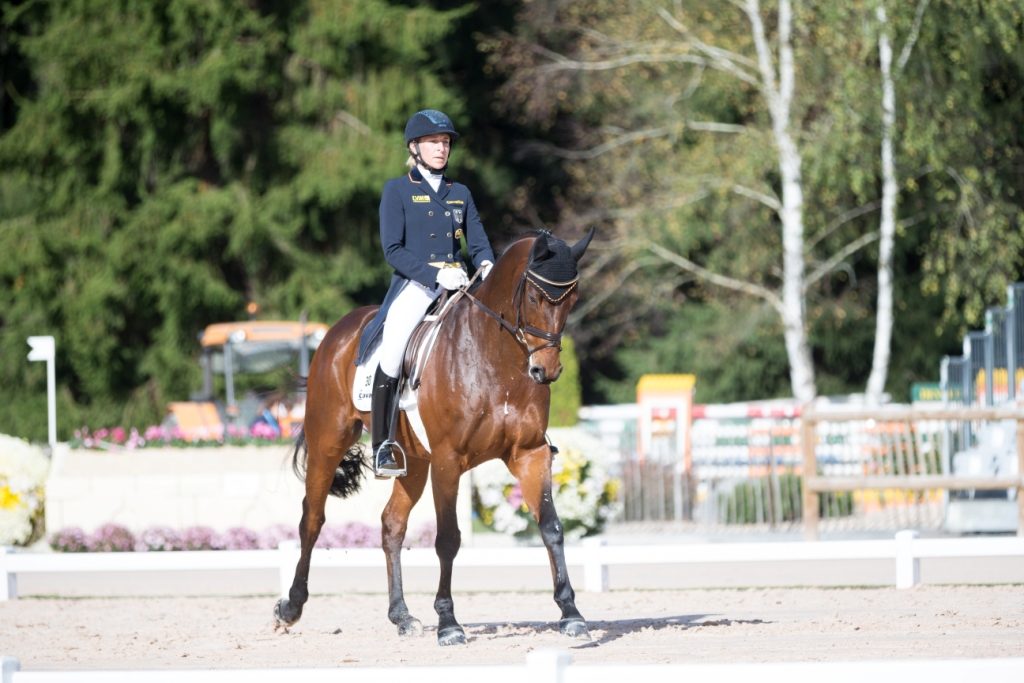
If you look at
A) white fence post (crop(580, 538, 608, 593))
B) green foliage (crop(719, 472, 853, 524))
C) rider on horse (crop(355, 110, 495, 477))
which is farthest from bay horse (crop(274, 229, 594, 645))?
green foliage (crop(719, 472, 853, 524))

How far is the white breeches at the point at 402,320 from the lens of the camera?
9195mm

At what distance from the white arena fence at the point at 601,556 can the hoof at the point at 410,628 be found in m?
2.39

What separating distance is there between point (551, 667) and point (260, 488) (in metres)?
12.0

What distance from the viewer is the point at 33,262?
94.9 feet

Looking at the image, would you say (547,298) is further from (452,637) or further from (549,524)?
(452,637)

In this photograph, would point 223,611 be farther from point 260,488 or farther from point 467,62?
point 467,62

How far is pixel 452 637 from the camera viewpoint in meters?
8.65

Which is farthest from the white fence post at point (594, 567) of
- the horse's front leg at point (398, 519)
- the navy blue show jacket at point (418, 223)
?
the navy blue show jacket at point (418, 223)

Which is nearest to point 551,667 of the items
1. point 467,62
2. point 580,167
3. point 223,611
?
point 223,611

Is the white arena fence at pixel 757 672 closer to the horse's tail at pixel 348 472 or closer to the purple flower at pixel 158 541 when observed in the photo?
the horse's tail at pixel 348 472

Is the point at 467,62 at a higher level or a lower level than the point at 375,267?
higher

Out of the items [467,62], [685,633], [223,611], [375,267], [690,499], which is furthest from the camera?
[467,62]

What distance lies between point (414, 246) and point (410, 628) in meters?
2.39

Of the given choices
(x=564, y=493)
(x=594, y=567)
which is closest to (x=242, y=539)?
(x=564, y=493)
